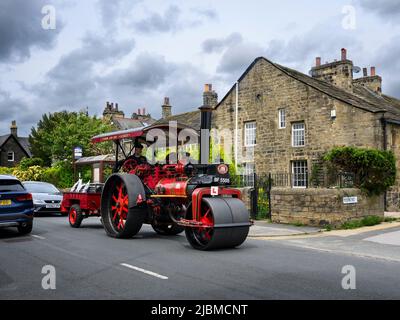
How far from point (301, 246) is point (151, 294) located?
5726mm

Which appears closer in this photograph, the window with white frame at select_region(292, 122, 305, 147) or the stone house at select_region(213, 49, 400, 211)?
the stone house at select_region(213, 49, 400, 211)

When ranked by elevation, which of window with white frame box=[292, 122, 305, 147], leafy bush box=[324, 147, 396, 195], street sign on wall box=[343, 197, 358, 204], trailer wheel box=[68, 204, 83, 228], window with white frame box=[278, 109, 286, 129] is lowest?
trailer wheel box=[68, 204, 83, 228]

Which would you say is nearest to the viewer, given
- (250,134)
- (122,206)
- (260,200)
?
(122,206)

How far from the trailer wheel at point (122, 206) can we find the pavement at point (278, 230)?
3.45 metres

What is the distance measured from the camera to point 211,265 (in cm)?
779

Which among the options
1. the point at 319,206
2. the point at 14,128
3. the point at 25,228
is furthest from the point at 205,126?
the point at 14,128

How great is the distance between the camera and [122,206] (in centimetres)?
1125

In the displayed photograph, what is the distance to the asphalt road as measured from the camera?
6.05m

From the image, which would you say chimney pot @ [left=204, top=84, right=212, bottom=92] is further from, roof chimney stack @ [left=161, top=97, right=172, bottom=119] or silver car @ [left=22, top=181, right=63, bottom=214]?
roof chimney stack @ [left=161, top=97, right=172, bottom=119]

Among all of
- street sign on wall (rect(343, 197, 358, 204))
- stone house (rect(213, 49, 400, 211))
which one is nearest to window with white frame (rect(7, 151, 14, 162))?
stone house (rect(213, 49, 400, 211))

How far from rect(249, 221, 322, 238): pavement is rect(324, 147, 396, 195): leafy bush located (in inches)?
99.1

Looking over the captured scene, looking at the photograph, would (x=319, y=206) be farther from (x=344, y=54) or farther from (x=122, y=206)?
(x=344, y=54)

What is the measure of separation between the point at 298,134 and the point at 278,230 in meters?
10.2
